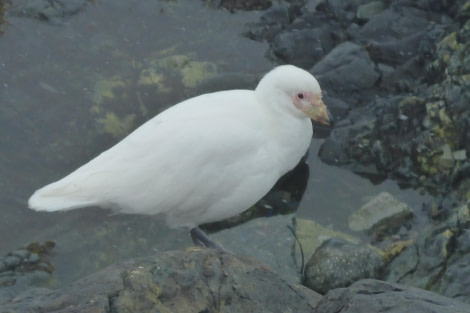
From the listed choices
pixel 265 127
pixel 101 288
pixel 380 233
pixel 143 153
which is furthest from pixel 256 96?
pixel 101 288

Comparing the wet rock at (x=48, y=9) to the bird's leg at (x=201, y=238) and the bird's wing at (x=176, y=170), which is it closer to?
the bird's wing at (x=176, y=170)

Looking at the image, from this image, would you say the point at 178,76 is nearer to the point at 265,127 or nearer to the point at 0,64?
the point at 0,64

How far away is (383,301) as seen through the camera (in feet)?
13.5

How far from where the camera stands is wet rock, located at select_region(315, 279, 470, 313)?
406 centimetres

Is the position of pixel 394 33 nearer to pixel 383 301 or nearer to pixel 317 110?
pixel 317 110

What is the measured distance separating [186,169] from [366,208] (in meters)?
1.86

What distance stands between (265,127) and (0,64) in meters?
3.65

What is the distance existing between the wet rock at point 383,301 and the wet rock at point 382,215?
3.61 metres

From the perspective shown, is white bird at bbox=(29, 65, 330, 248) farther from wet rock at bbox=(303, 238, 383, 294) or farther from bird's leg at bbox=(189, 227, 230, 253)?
wet rock at bbox=(303, 238, 383, 294)

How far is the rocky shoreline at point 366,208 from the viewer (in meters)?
4.21

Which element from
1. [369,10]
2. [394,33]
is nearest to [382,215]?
[394,33]

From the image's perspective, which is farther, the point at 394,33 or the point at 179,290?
the point at 394,33

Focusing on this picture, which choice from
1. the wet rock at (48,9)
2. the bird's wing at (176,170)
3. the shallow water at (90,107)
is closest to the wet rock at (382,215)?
the shallow water at (90,107)

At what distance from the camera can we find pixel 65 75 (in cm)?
966
